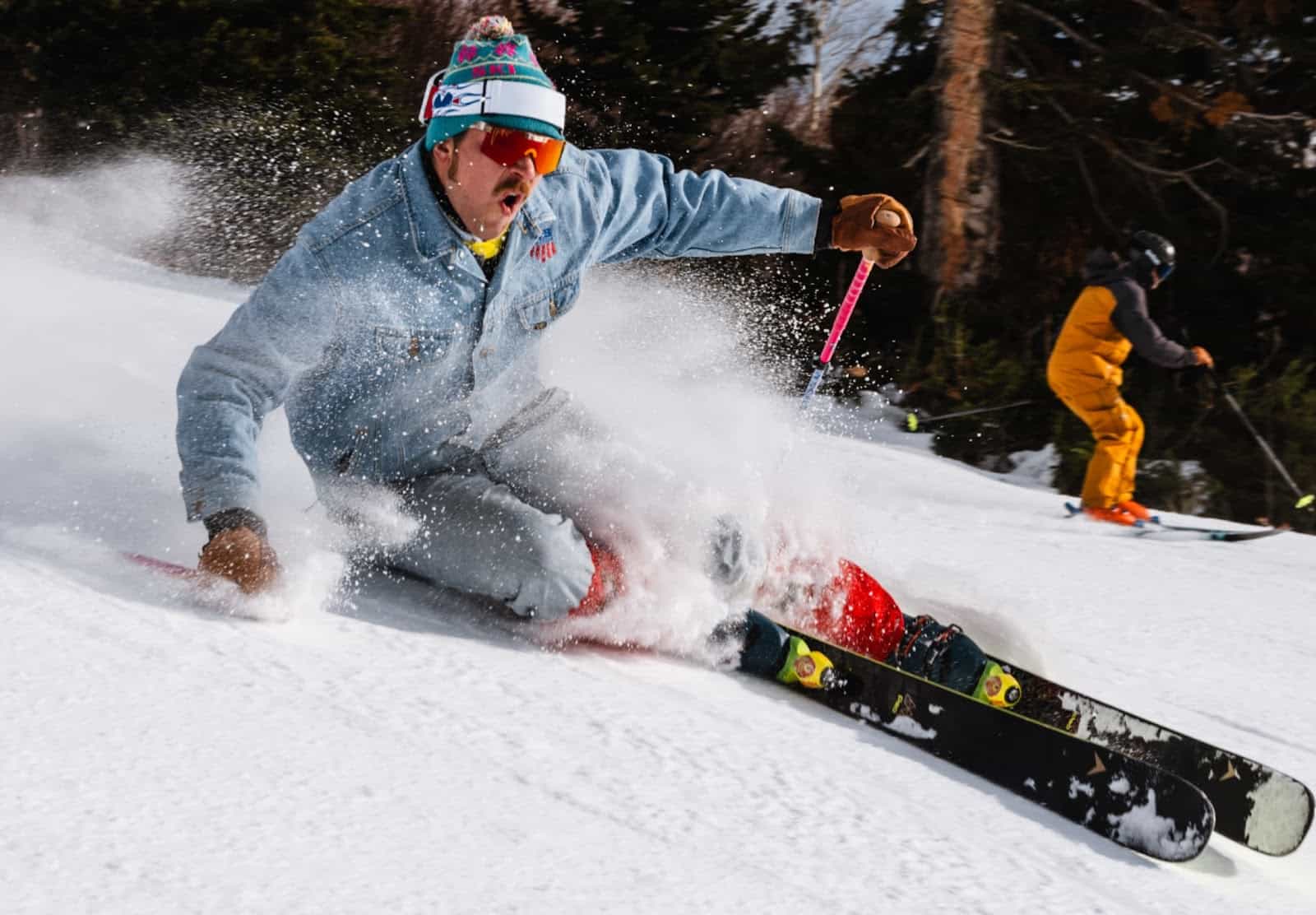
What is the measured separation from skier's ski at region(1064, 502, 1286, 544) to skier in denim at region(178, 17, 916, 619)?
3.45 meters

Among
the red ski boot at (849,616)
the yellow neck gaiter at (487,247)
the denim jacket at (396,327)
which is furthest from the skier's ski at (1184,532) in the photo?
the yellow neck gaiter at (487,247)

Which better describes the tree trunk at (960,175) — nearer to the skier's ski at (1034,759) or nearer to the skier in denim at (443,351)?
the skier in denim at (443,351)

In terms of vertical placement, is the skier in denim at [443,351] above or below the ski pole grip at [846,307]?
below

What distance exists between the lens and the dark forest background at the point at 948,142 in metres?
8.97

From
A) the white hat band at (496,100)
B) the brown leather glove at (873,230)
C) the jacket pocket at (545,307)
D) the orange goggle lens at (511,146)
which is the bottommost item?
the jacket pocket at (545,307)

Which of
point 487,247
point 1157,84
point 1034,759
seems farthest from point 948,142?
point 1034,759

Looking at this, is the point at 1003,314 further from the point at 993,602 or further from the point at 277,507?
the point at 277,507

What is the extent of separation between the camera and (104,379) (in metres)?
3.99

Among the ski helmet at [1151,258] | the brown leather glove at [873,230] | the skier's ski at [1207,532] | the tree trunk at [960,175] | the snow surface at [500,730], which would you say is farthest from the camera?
the tree trunk at [960,175]

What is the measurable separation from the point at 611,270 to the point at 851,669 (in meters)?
7.32

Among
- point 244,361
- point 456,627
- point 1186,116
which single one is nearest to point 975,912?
point 456,627

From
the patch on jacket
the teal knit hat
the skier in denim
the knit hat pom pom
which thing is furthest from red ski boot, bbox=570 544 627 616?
the knit hat pom pom

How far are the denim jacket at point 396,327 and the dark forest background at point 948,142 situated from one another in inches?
254

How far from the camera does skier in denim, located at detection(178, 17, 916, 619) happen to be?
7.72ft
